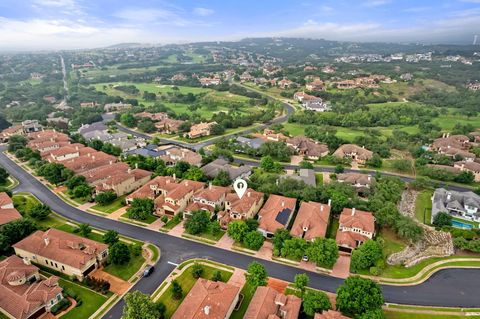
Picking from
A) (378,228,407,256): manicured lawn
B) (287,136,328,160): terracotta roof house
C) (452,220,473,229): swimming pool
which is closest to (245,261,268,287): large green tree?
(378,228,407,256): manicured lawn

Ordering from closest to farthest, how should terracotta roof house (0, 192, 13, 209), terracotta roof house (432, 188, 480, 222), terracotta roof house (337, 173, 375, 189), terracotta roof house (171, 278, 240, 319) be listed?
terracotta roof house (171, 278, 240, 319) → terracotta roof house (0, 192, 13, 209) → terracotta roof house (432, 188, 480, 222) → terracotta roof house (337, 173, 375, 189)

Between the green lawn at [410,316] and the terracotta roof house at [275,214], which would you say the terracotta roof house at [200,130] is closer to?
the terracotta roof house at [275,214]

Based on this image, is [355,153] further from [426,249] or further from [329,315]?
[329,315]

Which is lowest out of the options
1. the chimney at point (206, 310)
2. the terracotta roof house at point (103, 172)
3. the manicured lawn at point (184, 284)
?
the manicured lawn at point (184, 284)

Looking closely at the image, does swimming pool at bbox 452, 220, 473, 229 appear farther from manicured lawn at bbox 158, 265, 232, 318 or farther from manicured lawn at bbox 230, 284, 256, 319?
manicured lawn at bbox 158, 265, 232, 318

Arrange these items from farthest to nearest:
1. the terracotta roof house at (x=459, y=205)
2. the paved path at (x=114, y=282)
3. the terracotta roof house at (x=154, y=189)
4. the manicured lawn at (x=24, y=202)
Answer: the terracotta roof house at (x=154, y=189)
the manicured lawn at (x=24, y=202)
the terracotta roof house at (x=459, y=205)
the paved path at (x=114, y=282)

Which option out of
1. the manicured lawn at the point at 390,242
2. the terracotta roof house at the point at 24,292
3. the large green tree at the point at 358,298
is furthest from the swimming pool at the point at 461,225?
the terracotta roof house at the point at 24,292
